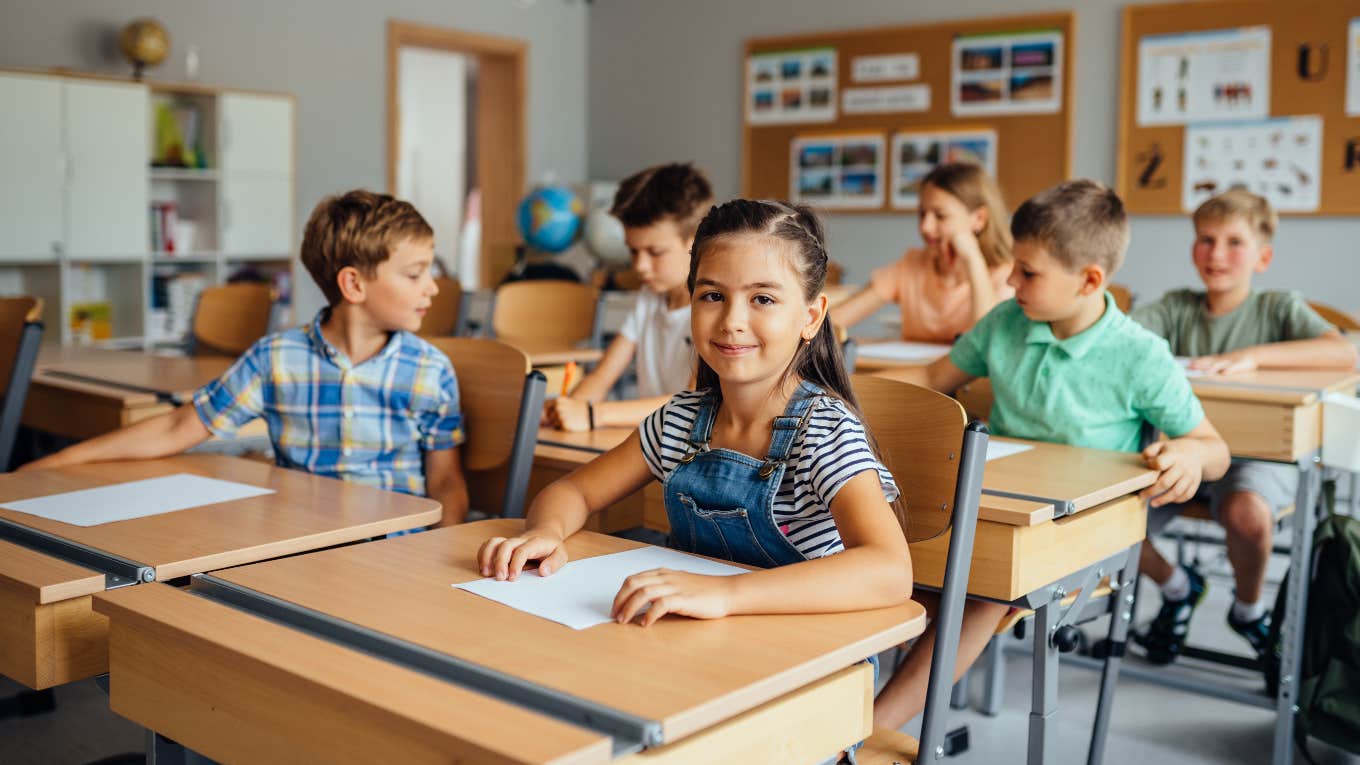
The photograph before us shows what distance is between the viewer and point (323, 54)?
6.68 meters

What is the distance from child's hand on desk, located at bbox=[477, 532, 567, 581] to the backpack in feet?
5.23

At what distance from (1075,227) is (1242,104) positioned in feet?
13.8

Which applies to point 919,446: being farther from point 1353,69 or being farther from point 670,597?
point 1353,69

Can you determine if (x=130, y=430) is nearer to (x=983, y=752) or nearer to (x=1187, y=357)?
(x=983, y=752)

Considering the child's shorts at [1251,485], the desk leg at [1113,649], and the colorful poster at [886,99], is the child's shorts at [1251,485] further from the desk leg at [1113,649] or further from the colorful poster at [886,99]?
the colorful poster at [886,99]

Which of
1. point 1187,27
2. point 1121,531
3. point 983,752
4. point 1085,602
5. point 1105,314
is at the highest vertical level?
point 1187,27

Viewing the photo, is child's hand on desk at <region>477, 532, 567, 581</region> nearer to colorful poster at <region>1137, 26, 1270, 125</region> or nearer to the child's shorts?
the child's shorts

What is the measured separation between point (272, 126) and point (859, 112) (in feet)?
10.2

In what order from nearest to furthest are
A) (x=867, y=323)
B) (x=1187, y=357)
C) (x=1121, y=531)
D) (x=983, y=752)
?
(x=1121, y=531), (x=983, y=752), (x=1187, y=357), (x=867, y=323)

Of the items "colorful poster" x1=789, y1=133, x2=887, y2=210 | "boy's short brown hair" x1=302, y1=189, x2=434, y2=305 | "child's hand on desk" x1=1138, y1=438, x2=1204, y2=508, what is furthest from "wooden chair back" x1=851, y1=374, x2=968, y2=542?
"colorful poster" x1=789, y1=133, x2=887, y2=210

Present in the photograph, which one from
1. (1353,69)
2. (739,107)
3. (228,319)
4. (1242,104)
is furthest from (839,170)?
(228,319)

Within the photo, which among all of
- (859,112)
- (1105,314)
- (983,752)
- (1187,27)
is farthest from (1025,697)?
(859,112)

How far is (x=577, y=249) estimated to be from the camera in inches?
272

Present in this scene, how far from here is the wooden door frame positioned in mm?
7379
